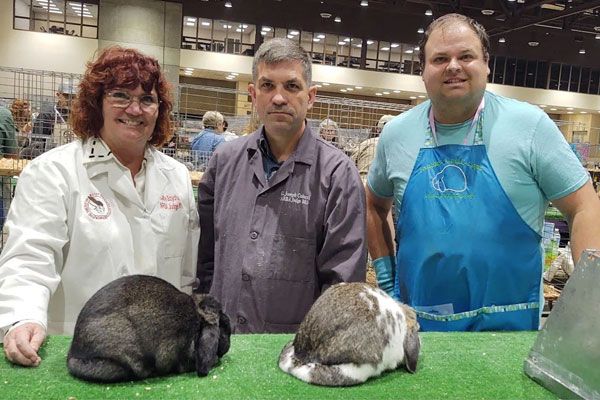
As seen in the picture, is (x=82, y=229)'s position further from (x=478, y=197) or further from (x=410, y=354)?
(x=478, y=197)

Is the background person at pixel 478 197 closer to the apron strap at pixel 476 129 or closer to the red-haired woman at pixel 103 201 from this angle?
the apron strap at pixel 476 129

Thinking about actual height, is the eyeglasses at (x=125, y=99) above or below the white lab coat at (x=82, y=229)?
above

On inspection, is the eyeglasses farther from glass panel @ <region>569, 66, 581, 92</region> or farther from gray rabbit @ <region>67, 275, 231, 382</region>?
glass panel @ <region>569, 66, 581, 92</region>

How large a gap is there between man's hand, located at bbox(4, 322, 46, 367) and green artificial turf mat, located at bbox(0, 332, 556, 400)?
2cm

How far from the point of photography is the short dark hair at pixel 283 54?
1.76m

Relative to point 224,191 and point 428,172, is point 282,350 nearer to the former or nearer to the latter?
point 224,191

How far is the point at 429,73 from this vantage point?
1839 millimetres

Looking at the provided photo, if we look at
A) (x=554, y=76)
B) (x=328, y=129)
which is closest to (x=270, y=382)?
(x=328, y=129)

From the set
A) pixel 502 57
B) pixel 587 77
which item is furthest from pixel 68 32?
pixel 587 77

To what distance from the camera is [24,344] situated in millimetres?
1316

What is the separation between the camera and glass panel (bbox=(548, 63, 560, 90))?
882 inches

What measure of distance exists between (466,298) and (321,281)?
510 millimetres

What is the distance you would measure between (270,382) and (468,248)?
2.83 ft

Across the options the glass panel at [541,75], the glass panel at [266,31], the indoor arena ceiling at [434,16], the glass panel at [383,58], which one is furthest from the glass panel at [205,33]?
the glass panel at [541,75]
